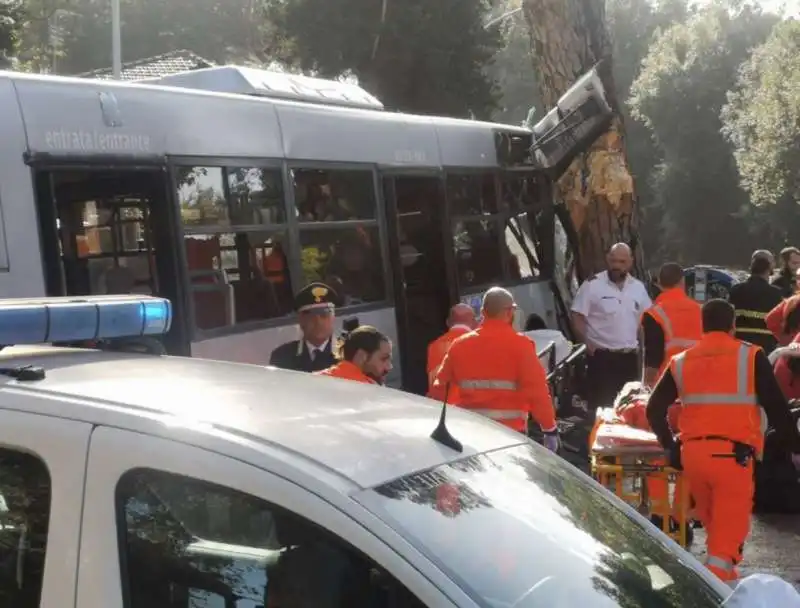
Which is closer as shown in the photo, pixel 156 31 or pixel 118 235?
A: pixel 118 235

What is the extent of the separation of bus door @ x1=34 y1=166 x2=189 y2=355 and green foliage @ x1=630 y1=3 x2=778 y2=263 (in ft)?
140

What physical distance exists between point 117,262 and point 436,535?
5561 millimetres

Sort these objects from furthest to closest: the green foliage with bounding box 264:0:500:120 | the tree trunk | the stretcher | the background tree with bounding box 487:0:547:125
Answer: the background tree with bounding box 487:0:547:125 → the green foliage with bounding box 264:0:500:120 → the tree trunk → the stretcher

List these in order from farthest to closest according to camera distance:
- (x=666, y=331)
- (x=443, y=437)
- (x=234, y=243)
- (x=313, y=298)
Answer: (x=666, y=331) → (x=234, y=243) → (x=313, y=298) → (x=443, y=437)

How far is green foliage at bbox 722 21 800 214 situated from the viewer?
39.2 meters

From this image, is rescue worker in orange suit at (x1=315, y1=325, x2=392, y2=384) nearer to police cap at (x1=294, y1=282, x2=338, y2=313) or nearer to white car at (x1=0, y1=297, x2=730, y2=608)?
police cap at (x1=294, y1=282, x2=338, y2=313)

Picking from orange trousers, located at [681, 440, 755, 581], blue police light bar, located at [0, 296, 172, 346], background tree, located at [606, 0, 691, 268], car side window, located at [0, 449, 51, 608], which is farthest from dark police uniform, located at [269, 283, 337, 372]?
background tree, located at [606, 0, 691, 268]

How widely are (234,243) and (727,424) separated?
3779 millimetres

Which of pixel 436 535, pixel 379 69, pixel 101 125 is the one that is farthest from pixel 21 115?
pixel 379 69

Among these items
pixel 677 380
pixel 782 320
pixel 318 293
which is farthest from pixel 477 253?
pixel 677 380

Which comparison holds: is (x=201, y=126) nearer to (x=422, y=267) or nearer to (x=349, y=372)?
(x=349, y=372)

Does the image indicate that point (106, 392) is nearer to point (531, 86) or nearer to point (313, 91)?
point (313, 91)

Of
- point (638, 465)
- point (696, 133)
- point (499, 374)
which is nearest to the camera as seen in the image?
point (638, 465)

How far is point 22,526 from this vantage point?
235 centimetres
